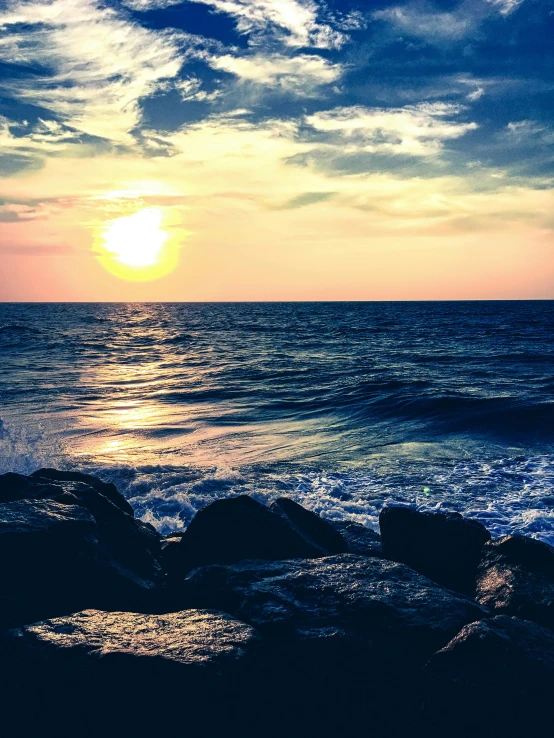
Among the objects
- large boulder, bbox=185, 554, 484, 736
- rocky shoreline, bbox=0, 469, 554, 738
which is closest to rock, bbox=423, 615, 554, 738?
rocky shoreline, bbox=0, 469, 554, 738

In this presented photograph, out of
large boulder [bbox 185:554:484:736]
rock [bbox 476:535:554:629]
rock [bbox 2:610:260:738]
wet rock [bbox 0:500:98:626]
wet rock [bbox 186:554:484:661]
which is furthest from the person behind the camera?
rock [bbox 476:535:554:629]

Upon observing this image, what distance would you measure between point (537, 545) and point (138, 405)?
14.5 meters

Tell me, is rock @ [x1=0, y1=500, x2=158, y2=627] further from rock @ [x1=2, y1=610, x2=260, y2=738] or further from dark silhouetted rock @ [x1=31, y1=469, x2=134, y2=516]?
dark silhouetted rock @ [x1=31, y1=469, x2=134, y2=516]

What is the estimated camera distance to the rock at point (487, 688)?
299 cm

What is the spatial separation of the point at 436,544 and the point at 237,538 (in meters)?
1.90

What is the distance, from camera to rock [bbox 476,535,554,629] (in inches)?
159

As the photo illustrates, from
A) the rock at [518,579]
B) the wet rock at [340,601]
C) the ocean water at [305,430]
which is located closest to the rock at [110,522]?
the wet rock at [340,601]

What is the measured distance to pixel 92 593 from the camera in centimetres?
415

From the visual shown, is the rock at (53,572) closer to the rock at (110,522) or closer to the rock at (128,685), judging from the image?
the rock at (110,522)

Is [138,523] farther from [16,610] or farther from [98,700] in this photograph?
[98,700]

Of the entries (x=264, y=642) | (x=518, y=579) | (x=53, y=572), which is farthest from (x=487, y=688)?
(x=53, y=572)

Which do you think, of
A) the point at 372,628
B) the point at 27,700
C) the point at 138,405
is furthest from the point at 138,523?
the point at 138,405

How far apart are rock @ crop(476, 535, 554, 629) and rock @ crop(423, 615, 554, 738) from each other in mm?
760

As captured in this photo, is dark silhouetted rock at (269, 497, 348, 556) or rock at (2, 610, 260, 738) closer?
rock at (2, 610, 260, 738)
